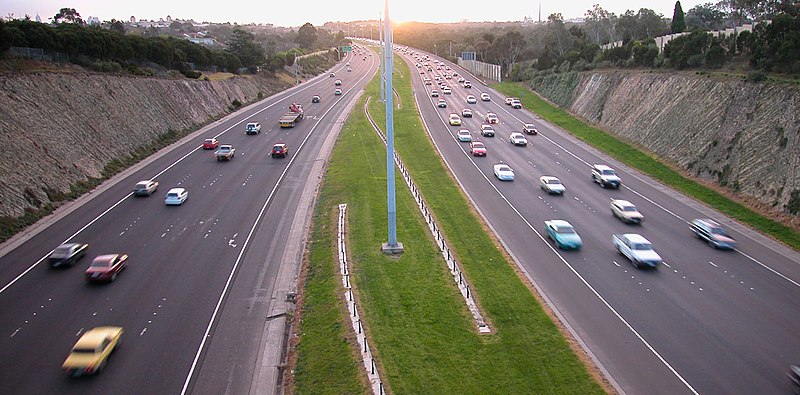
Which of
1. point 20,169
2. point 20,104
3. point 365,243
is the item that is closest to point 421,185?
point 365,243

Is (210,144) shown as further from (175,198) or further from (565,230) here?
(565,230)

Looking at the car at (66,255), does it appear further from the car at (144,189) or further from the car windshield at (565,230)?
the car windshield at (565,230)

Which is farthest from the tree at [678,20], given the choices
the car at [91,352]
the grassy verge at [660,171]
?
the car at [91,352]

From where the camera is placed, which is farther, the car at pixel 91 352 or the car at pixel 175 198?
the car at pixel 175 198

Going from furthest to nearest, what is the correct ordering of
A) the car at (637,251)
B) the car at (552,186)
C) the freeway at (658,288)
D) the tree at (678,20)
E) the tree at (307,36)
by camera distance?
the tree at (307,36) < the tree at (678,20) < the car at (552,186) < the car at (637,251) < the freeway at (658,288)

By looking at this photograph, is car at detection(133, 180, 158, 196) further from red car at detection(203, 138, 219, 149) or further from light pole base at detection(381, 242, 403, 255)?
light pole base at detection(381, 242, 403, 255)

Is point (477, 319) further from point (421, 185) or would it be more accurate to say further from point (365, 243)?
point (421, 185)

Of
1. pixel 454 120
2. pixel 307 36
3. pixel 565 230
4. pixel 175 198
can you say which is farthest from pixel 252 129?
pixel 307 36
